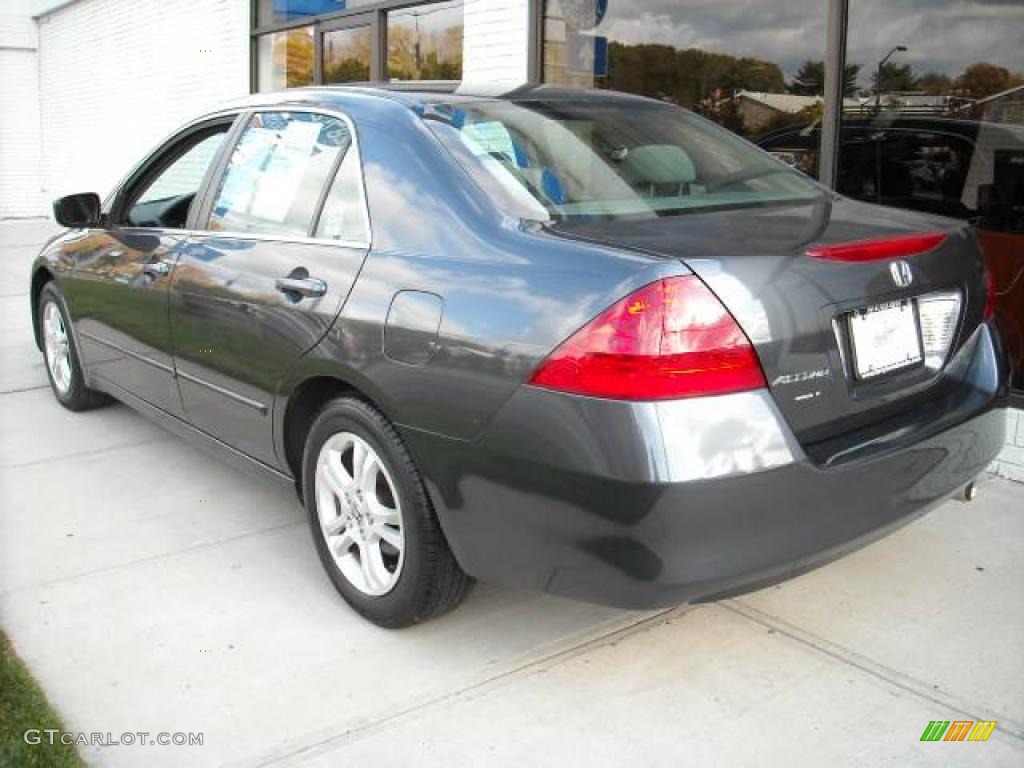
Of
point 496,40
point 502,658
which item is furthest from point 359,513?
point 496,40

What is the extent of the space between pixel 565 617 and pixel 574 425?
3.52 feet

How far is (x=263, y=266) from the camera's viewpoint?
11.1 feet

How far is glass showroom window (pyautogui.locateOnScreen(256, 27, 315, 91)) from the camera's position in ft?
34.3

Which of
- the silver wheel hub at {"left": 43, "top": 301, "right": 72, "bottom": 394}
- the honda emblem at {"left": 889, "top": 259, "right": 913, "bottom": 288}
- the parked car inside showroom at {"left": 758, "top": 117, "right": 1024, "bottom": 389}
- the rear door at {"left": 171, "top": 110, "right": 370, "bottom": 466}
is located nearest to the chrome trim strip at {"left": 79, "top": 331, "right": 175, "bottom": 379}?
the rear door at {"left": 171, "top": 110, "right": 370, "bottom": 466}

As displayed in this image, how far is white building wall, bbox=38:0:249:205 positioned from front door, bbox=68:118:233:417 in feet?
23.3

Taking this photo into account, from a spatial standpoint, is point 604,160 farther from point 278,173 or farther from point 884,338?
point 278,173

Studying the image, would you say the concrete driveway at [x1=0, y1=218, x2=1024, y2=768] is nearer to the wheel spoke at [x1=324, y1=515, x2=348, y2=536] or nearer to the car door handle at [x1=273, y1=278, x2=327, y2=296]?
the wheel spoke at [x1=324, y1=515, x2=348, y2=536]

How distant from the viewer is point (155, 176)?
14.8ft

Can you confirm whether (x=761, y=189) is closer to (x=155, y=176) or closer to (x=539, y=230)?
(x=539, y=230)

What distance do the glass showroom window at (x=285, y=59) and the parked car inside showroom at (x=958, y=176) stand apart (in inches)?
260

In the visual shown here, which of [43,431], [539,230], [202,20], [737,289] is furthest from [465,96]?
[202,20]

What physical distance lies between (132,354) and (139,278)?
0.37 meters

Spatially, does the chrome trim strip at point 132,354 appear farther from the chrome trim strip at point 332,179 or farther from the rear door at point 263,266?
the chrome trim strip at point 332,179

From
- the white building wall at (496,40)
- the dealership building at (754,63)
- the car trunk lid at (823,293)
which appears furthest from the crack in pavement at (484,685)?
the white building wall at (496,40)
